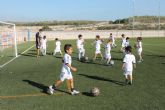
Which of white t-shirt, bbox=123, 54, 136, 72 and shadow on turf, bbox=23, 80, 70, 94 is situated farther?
white t-shirt, bbox=123, 54, 136, 72

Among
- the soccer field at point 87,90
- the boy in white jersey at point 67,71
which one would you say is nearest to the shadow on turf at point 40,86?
the soccer field at point 87,90

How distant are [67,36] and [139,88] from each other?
54227 millimetres

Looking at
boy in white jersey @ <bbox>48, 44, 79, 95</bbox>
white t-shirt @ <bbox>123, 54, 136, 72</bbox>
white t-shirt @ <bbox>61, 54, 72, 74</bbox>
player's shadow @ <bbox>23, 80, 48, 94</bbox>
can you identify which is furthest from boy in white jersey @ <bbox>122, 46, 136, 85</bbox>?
player's shadow @ <bbox>23, 80, 48, 94</bbox>

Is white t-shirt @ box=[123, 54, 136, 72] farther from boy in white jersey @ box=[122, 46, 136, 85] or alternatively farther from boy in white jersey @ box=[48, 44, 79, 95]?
boy in white jersey @ box=[48, 44, 79, 95]

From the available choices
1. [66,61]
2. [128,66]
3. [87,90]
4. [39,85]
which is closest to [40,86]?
[39,85]

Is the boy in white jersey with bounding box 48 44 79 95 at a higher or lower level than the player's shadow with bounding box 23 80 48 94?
higher

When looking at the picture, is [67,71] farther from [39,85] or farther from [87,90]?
[39,85]

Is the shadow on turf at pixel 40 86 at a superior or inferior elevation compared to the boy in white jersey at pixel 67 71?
inferior

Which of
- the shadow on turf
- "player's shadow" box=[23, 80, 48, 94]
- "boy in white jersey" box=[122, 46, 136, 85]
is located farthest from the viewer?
"boy in white jersey" box=[122, 46, 136, 85]

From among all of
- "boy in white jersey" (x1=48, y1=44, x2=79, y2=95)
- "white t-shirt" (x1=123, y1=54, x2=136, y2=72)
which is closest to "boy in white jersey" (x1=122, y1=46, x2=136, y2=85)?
"white t-shirt" (x1=123, y1=54, x2=136, y2=72)

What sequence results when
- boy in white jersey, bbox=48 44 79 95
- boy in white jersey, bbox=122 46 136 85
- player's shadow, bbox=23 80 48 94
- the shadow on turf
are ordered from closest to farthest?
1. boy in white jersey, bbox=48 44 79 95
2. the shadow on turf
3. player's shadow, bbox=23 80 48 94
4. boy in white jersey, bbox=122 46 136 85

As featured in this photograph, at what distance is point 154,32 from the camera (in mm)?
71562

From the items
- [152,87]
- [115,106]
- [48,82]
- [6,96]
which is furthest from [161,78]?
[6,96]

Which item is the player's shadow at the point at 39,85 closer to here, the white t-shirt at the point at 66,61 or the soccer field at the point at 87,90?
the soccer field at the point at 87,90
